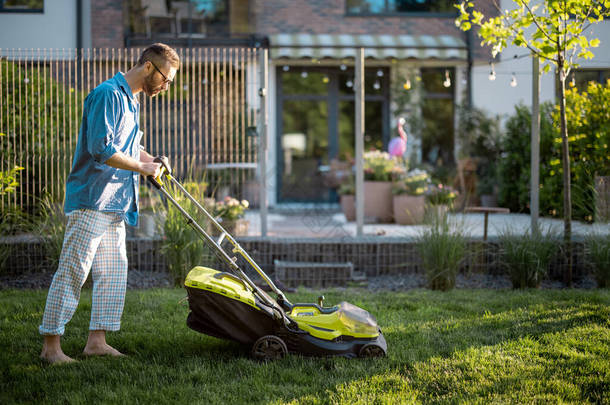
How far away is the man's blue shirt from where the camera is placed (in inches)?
141

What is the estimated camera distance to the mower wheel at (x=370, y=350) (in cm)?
382

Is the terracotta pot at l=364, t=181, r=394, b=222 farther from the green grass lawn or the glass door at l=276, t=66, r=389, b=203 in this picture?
the green grass lawn

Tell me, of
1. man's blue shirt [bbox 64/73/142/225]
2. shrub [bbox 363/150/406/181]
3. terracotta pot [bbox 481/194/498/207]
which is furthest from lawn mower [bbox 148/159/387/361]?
terracotta pot [bbox 481/194/498/207]

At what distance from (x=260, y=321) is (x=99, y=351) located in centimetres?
95

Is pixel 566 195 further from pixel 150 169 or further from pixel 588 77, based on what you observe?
pixel 150 169

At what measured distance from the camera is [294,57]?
1265cm

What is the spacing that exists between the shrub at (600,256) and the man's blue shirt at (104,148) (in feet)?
13.7

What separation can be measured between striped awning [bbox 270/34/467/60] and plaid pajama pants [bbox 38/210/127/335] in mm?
8897

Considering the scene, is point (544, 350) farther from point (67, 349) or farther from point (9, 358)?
point (9, 358)

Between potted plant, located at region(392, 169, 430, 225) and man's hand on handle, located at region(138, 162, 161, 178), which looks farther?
potted plant, located at region(392, 169, 430, 225)

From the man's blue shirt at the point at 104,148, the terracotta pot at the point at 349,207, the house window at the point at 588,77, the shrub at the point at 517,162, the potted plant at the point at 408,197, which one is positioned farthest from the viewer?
the shrub at the point at 517,162

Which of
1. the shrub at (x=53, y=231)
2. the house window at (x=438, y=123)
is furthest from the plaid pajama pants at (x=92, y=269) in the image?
the house window at (x=438, y=123)

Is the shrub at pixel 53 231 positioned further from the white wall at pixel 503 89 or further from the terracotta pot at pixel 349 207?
the white wall at pixel 503 89

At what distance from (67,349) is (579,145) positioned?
683cm
